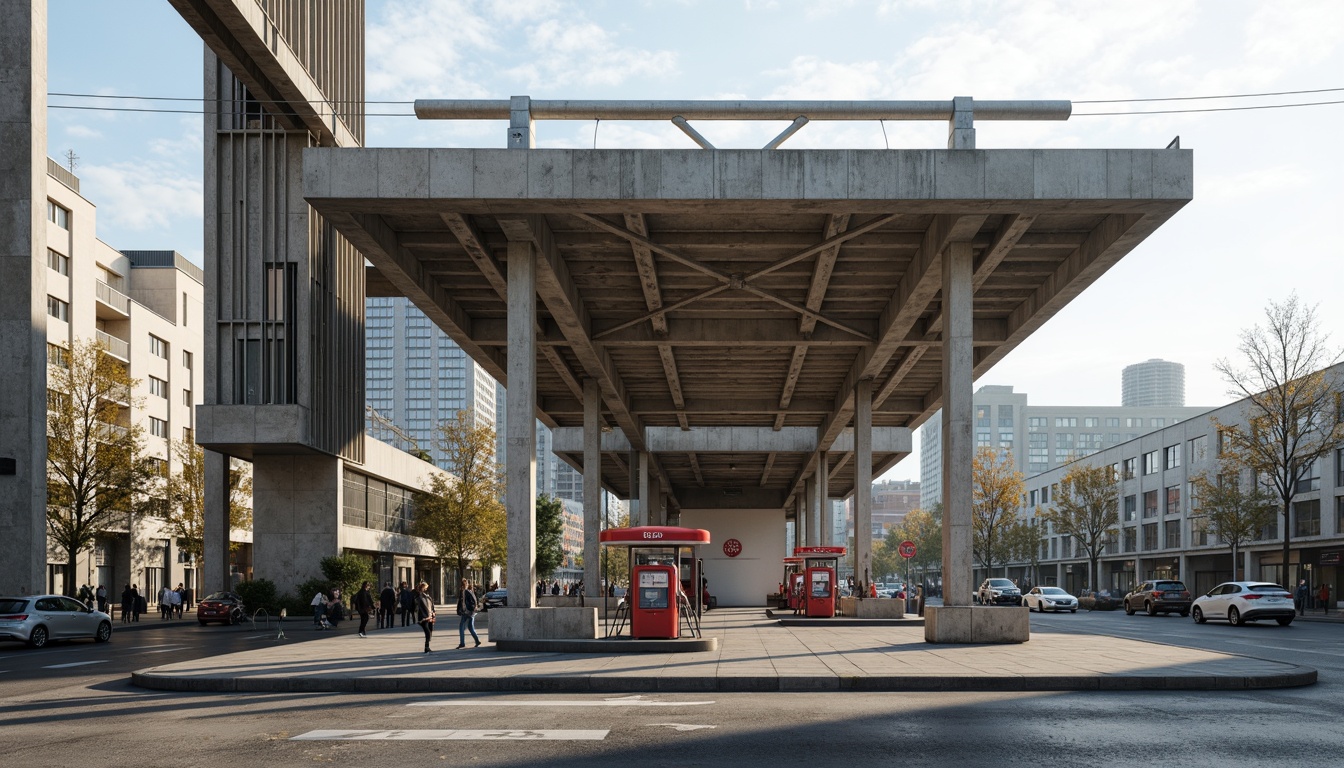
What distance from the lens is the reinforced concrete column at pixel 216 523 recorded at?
143 feet

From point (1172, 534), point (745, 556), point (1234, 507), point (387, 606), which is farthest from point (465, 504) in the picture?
point (1172, 534)

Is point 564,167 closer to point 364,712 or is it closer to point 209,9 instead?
point 364,712

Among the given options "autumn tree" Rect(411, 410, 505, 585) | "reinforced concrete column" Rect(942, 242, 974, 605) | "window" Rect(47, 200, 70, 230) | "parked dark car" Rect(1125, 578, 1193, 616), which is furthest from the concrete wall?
"reinforced concrete column" Rect(942, 242, 974, 605)

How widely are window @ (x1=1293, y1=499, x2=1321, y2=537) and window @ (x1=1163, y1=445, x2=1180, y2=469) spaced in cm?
1574

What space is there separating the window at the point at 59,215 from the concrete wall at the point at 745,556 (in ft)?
125

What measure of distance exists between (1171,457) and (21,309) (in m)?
69.6

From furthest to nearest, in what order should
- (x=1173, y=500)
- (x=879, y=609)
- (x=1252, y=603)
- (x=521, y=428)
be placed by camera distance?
(x=1173, y=500), (x=879, y=609), (x=1252, y=603), (x=521, y=428)

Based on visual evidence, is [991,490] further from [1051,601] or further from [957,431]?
[957,431]

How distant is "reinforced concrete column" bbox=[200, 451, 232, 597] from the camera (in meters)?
43.7

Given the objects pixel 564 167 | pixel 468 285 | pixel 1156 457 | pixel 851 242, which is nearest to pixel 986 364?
pixel 851 242

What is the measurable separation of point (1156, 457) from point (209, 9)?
69.5m

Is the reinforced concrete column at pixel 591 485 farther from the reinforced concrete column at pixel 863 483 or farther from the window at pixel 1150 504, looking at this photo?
the window at pixel 1150 504

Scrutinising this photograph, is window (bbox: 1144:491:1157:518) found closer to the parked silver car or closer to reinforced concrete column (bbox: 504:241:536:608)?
reinforced concrete column (bbox: 504:241:536:608)

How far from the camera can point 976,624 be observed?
74.8ft
